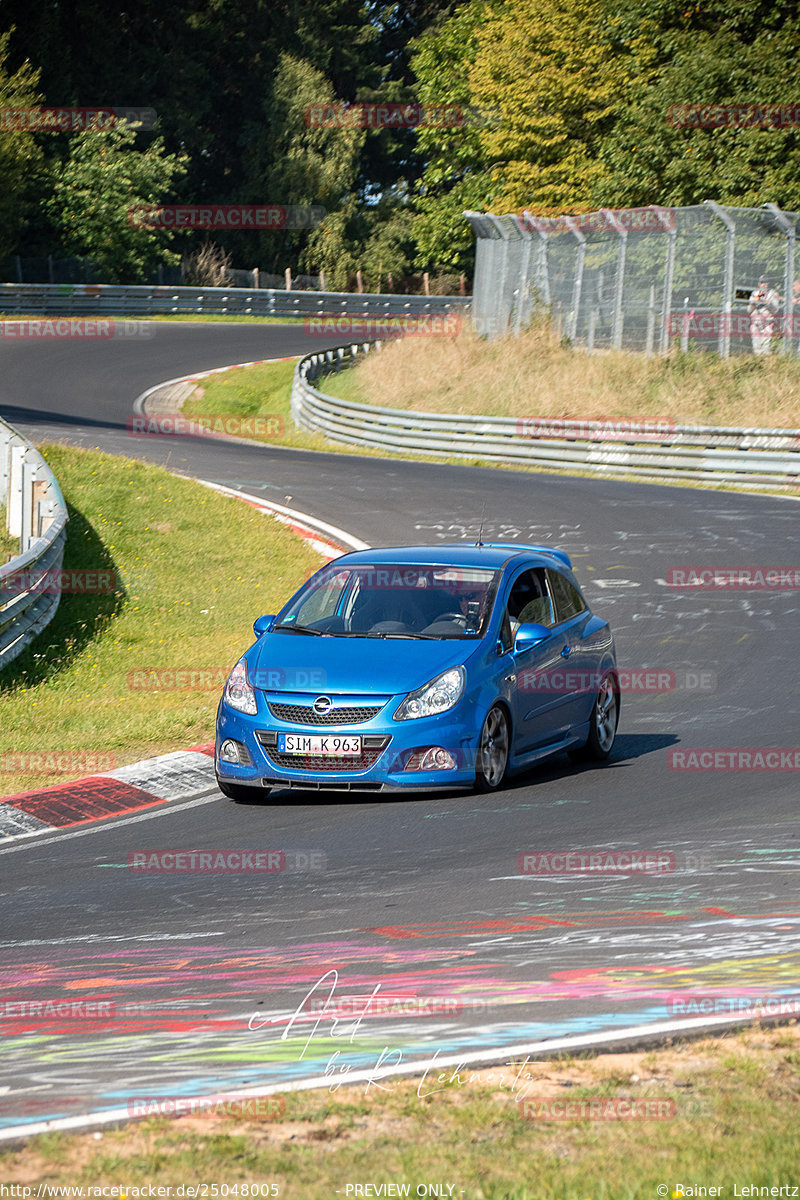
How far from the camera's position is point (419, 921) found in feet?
23.3

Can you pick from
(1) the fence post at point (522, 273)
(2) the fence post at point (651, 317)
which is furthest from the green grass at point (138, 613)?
(1) the fence post at point (522, 273)

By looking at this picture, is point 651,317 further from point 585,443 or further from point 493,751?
point 493,751

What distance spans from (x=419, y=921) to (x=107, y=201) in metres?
62.5

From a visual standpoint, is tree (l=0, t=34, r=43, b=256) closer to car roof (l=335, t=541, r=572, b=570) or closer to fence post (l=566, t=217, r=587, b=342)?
fence post (l=566, t=217, r=587, b=342)

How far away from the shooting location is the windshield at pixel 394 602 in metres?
10.6

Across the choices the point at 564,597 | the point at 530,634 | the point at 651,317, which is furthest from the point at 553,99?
the point at 530,634

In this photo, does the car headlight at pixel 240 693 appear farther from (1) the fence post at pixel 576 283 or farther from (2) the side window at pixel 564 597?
(1) the fence post at pixel 576 283

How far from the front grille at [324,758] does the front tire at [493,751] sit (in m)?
0.68

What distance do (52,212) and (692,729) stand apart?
59.3 m

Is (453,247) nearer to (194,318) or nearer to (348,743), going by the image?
(194,318)

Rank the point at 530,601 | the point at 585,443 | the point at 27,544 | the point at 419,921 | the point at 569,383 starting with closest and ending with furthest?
the point at 419,921 < the point at 530,601 < the point at 27,544 < the point at 585,443 < the point at 569,383

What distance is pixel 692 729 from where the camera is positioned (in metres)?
12.1

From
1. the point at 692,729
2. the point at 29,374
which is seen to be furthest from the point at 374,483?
the point at 29,374

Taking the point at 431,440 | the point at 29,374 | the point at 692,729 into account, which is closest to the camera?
the point at 692,729
